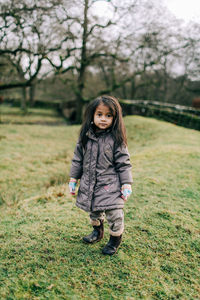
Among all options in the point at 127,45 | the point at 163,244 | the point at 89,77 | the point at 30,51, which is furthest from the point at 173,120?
the point at 89,77

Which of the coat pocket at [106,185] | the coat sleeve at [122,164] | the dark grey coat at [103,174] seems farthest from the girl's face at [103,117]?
the coat pocket at [106,185]

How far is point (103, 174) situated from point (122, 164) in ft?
0.76

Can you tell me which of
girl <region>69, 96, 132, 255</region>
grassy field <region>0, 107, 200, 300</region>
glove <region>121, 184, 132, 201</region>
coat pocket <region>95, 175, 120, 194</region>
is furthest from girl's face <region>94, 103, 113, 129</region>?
grassy field <region>0, 107, 200, 300</region>

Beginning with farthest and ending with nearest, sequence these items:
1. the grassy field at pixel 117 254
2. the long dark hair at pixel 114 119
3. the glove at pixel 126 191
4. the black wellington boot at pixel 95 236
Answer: the black wellington boot at pixel 95 236, the long dark hair at pixel 114 119, the glove at pixel 126 191, the grassy field at pixel 117 254

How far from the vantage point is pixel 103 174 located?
93.4 inches

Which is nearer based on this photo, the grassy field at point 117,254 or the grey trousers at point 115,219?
the grassy field at point 117,254

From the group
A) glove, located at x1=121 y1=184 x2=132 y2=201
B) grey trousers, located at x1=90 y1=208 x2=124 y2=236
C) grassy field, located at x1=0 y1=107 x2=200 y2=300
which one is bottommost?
grassy field, located at x1=0 y1=107 x2=200 y2=300

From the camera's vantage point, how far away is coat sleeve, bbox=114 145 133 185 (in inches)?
92.2

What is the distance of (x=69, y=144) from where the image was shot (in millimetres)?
12086

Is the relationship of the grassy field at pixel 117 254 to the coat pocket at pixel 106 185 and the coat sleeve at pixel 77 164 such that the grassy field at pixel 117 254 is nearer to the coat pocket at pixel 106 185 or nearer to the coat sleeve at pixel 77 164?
the coat pocket at pixel 106 185

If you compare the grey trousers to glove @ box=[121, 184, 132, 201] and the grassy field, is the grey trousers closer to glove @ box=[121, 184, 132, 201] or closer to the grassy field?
glove @ box=[121, 184, 132, 201]

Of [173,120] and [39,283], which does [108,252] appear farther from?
[173,120]

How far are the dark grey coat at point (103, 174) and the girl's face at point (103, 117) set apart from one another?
113mm

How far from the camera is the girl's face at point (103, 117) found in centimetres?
237
